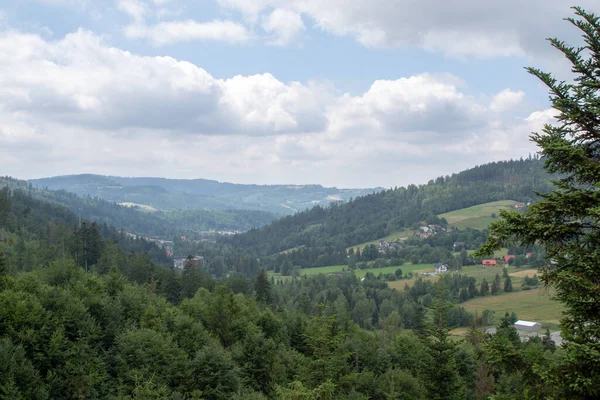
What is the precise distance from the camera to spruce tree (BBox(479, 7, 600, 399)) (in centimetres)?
964

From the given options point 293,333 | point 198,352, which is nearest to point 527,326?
point 293,333

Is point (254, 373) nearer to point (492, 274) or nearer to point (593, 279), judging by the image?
point (593, 279)

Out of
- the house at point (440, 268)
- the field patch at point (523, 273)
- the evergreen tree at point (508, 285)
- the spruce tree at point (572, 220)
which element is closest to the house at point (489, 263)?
the house at point (440, 268)

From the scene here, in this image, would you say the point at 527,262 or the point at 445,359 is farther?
the point at 527,262

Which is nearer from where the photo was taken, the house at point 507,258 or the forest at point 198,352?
the forest at point 198,352

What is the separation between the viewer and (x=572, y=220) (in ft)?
35.3

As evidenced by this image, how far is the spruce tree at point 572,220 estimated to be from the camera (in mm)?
9641

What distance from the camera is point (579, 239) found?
412 inches

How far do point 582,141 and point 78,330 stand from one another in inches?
1538

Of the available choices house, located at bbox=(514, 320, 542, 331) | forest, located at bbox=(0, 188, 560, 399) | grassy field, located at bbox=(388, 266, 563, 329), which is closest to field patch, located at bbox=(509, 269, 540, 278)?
grassy field, located at bbox=(388, 266, 563, 329)

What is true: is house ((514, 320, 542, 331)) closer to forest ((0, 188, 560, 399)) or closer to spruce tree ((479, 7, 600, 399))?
forest ((0, 188, 560, 399))

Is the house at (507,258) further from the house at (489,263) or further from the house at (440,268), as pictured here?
the house at (440,268)

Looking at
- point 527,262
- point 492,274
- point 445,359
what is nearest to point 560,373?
point 445,359

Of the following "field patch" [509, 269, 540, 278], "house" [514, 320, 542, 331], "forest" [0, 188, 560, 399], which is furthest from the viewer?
"field patch" [509, 269, 540, 278]
